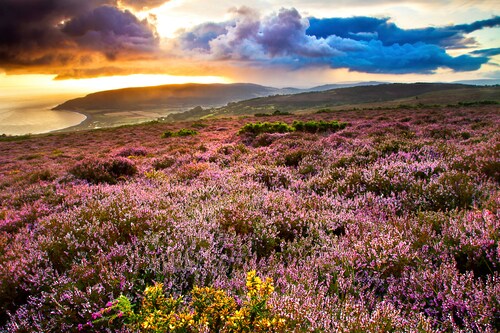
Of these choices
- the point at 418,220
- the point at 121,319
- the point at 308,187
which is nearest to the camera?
the point at 121,319

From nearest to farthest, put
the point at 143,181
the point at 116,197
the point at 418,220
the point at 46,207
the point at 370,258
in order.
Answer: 1. the point at 370,258
2. the point at 418,220
3. the point at 116,197
4. the point at 46,207
5. the point at 143,181

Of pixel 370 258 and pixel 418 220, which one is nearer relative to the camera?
pixel 370 258

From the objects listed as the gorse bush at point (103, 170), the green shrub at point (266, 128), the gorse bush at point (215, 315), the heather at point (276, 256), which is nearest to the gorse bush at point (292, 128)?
the green shrub at point (266, 128)

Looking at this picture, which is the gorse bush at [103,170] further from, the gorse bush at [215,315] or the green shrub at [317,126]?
the green shrub at [317,126]

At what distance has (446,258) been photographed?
2.87m

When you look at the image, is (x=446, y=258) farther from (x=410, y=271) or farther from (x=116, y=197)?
(x=116, y=197)

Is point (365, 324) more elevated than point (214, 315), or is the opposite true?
point (214, 315)

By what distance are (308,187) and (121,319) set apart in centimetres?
439

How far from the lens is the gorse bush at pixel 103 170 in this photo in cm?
827

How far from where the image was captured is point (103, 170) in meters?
8.59

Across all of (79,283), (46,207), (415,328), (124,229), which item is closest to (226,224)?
(124,229)

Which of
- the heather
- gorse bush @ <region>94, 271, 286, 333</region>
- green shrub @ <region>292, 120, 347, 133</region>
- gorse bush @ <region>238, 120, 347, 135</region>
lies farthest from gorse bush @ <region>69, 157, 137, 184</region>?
green shrub @ <region>292, 120, 347, 133</region>

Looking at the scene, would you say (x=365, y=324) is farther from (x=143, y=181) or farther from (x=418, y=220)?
(x=143, y=181)

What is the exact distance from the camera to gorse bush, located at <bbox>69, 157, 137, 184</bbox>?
8266mm
